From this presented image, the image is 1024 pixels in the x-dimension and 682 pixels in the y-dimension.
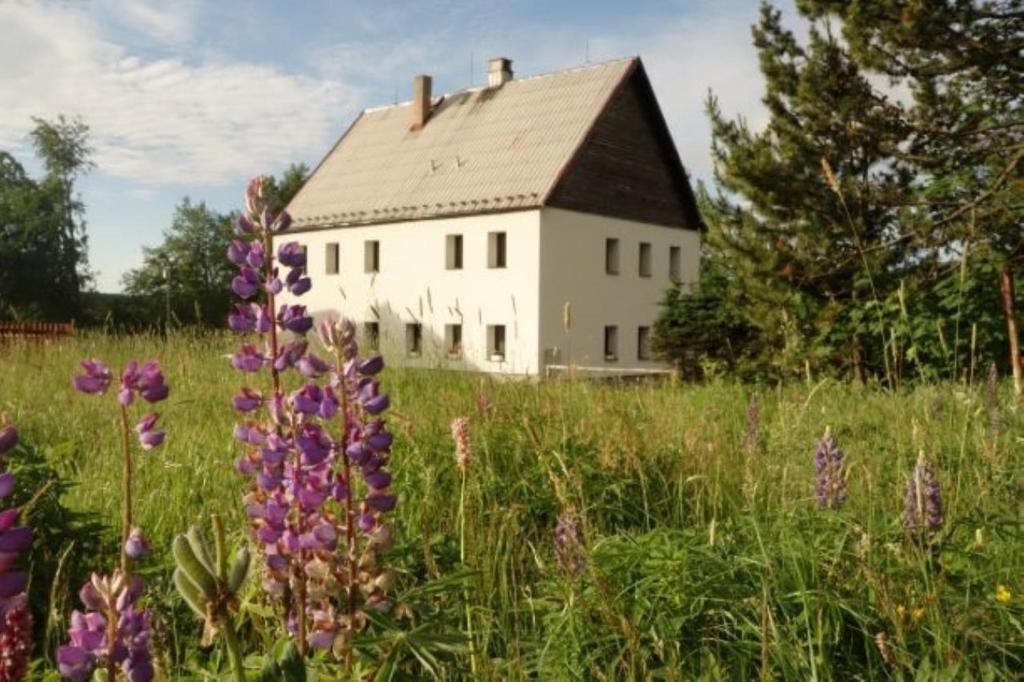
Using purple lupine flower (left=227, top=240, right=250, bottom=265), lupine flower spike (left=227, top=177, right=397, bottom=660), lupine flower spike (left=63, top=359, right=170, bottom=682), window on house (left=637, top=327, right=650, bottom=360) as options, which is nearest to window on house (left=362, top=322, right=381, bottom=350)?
purple lupine flower (left=227, top=240, right=250, bottom=265)

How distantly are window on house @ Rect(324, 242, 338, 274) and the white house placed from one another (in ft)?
0.20

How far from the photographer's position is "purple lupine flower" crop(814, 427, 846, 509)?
3.47 metres

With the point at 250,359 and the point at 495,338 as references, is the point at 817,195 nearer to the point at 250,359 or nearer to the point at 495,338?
the point at 250,359

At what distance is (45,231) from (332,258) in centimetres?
2954

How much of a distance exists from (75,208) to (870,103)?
52475 mm

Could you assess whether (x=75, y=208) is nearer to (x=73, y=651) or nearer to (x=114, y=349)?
(x=114, y=349)

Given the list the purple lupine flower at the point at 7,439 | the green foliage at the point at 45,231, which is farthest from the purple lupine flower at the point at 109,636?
the green foliage at the point at 45,231

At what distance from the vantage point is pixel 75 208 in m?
53.9

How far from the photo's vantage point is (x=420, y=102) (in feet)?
98.2

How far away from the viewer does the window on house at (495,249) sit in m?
24.6

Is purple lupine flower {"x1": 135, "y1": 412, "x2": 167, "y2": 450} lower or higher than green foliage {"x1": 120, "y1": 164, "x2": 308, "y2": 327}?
lower

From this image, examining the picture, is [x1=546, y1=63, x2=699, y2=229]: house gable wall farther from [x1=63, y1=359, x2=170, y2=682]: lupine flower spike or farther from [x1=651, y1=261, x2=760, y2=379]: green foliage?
[x1=63, y1=359, x2=170, y2=682]: lupine flower spike

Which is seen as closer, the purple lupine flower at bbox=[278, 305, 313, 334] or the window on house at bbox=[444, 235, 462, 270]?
the purple lupine flower at bbox=[278, 305, 313, 334]

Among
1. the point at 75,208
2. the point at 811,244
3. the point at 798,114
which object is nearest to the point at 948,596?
the point at 811,244
